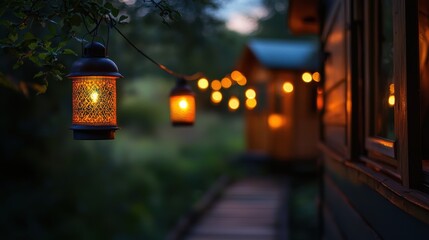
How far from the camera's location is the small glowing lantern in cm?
557

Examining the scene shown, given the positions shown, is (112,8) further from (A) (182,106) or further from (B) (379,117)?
(A) (182,106)

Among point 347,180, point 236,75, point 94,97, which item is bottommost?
point 347,180

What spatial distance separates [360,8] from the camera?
13.0 ft

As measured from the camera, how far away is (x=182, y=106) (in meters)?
5.60

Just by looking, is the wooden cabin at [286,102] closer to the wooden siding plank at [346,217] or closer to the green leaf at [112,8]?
the wooden siding plank at [346,217]

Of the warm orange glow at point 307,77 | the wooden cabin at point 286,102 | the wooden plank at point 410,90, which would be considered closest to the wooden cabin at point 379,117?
the wooden plank at point 410,90

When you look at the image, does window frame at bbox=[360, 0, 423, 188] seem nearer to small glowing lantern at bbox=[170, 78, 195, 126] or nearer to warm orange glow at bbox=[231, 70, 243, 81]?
small glowing lantern at bbox=[170, 78, 195, 126]

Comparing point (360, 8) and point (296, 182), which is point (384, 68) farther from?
→ point (296, 182)

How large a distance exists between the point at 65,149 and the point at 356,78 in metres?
7.75

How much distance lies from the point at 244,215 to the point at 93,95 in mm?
8044

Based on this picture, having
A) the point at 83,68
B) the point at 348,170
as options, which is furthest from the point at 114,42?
the point at 83,68

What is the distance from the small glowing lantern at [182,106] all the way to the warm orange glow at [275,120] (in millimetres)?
10488

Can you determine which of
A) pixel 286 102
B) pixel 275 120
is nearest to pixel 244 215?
pixel 275 120

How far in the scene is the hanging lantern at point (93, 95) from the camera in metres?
3.04
